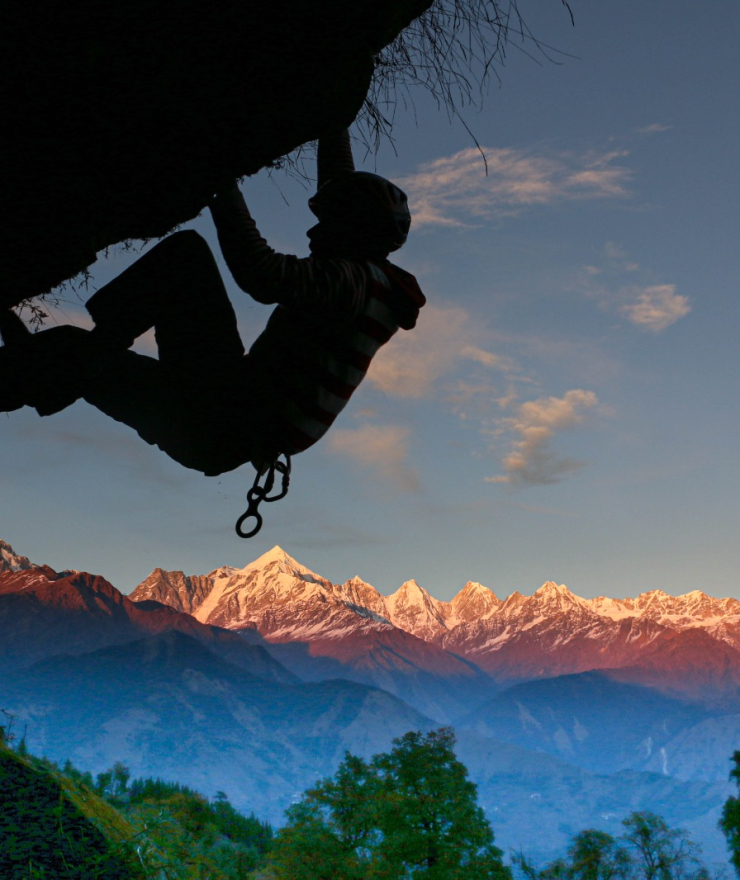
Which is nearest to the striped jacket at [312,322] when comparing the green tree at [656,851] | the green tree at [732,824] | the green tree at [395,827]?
the green tree at [395,827]

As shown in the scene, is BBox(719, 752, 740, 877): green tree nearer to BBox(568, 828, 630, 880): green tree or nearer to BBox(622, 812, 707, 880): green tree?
BBox(568, 828, 630, 880): green tree

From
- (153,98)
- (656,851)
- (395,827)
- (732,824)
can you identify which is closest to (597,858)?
(656,851)

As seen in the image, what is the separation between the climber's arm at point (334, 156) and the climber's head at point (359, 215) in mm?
106

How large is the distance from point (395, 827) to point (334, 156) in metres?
36.3

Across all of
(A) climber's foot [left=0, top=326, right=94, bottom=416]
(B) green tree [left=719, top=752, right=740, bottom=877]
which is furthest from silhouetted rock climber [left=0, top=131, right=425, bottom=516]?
(B) green tree [left=719, top=752, right=740, bottom=877]

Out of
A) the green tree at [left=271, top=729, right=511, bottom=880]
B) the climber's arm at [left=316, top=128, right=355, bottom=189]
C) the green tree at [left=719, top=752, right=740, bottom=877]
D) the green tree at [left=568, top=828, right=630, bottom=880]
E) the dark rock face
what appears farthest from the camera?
the green tree at [left=568, top=828, right=630, bottom=880]

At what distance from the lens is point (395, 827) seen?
34750 mm

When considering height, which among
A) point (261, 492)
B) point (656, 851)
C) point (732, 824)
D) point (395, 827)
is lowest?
point (261, 492)

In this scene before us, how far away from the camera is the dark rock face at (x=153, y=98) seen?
2.68m

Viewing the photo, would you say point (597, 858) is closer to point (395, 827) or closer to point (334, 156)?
point (395, 827)

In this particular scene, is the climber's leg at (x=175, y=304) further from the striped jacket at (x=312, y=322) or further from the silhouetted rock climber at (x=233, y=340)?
the striped jacket at (x=312, y=322)

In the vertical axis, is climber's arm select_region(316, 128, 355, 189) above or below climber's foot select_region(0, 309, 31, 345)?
above

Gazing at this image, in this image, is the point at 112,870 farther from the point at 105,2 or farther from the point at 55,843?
the point at 105,2

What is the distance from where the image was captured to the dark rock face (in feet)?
8.79
